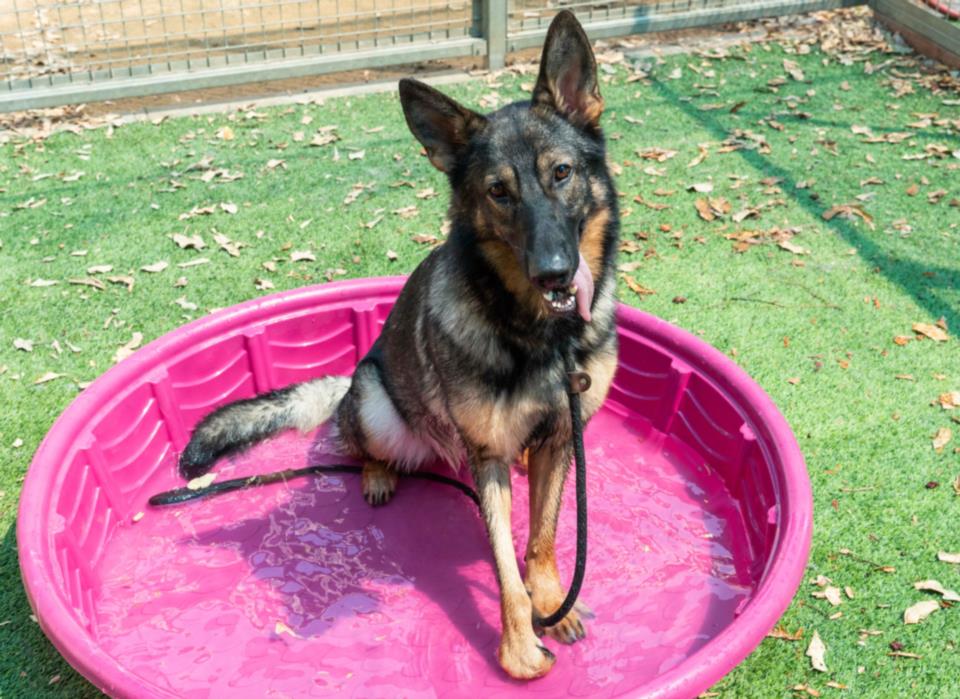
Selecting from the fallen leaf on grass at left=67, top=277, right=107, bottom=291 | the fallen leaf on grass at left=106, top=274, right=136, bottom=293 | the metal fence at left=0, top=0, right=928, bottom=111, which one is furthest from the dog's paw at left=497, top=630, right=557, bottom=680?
the metal fence at left=0, top=0, right=928, bottom=111

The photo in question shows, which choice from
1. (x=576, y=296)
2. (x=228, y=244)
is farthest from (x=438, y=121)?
(x=228, y=244)

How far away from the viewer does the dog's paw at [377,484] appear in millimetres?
4289

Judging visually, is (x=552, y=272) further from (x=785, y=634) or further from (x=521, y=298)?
(x=785, y=634)

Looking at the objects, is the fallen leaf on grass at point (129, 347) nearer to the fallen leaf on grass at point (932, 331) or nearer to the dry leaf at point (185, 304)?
the dry leaf at point (185, 304)

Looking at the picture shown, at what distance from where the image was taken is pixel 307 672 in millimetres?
3504

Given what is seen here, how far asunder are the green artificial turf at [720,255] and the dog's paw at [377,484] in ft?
4.97

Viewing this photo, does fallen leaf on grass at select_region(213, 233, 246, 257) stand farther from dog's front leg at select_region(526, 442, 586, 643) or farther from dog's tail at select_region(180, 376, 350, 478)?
dog's front leg at select_region(526, 442, 586, 643)

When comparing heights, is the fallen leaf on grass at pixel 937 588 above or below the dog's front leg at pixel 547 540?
below

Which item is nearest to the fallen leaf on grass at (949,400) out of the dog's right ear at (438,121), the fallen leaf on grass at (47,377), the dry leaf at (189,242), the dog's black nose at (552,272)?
the dog's black nose at (552,272)

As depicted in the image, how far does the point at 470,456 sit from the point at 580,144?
4.18 ft

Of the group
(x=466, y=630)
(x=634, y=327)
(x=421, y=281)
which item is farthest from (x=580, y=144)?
(x=466, y=630)

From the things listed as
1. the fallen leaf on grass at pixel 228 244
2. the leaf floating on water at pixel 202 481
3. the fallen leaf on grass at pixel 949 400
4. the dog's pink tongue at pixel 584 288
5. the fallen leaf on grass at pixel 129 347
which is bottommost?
the leaf floating on water at pixel 202 481

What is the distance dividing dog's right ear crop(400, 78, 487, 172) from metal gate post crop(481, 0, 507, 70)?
5.80 metres

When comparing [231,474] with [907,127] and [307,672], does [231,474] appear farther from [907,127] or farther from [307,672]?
[907,127]
